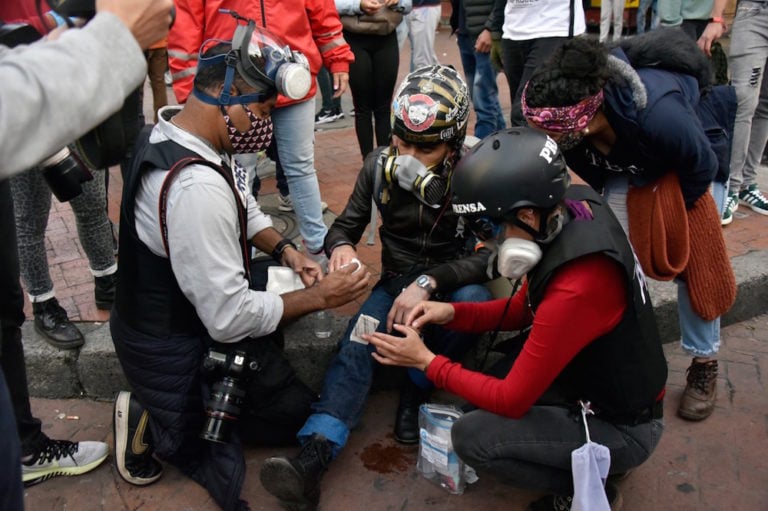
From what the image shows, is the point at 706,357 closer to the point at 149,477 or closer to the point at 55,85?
the point at 149,477

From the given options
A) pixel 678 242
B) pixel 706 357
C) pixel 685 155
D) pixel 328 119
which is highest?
pixel 685 155

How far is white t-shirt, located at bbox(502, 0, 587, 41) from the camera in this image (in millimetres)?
4277

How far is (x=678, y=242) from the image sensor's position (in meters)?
2.88

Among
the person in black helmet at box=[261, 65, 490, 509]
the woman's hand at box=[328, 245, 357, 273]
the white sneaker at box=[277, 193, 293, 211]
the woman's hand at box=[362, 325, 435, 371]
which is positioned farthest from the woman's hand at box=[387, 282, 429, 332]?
the white sneaker at box=[277, 193, 293, 211]

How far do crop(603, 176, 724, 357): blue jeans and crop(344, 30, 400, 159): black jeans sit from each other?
6.96 feet

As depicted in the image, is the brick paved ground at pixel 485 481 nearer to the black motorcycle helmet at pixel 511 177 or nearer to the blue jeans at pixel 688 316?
the blue jeans at pixel 688 316

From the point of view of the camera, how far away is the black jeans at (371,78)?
471 centimetres

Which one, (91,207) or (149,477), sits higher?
(91,207)

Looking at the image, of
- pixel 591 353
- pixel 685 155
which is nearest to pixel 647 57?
pixel 685 155

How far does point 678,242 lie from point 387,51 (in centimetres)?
257

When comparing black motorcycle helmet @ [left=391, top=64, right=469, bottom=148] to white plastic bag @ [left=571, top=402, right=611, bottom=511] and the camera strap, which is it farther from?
white plastic bag @ [left=571, top=402, right=611, bottom=511]

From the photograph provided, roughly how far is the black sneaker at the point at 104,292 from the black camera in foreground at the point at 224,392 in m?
1.31

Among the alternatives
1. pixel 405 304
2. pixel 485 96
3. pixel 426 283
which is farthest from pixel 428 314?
pixel 485 96

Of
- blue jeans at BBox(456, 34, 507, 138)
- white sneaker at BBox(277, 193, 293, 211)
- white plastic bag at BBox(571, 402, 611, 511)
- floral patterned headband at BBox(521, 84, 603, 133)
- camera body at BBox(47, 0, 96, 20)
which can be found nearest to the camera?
camera body at BBox(47, 0, 96, 20)
